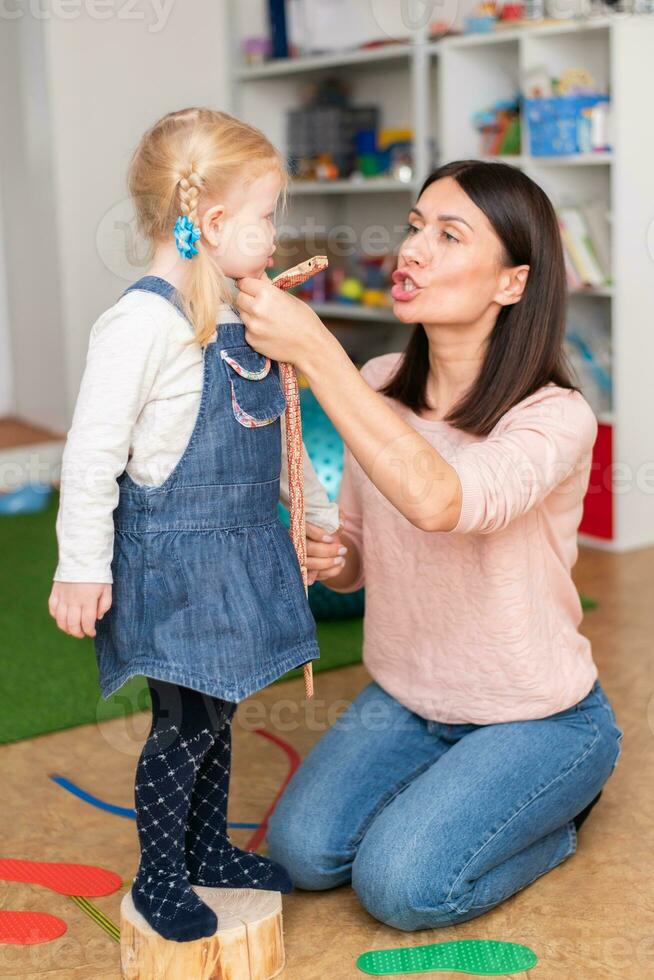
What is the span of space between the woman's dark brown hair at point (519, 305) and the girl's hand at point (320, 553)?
246 millimetres

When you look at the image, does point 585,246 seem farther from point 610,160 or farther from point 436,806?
point 436,806

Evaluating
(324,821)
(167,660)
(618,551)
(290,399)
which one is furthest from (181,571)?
(618,551)

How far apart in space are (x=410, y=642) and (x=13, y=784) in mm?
756

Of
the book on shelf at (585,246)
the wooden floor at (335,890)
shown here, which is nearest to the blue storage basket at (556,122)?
the book on shelf at (585,246)

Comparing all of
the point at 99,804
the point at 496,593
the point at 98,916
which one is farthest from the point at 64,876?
the point at 496,593

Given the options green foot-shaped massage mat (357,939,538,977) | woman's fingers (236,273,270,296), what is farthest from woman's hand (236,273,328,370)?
green foot-shaped massage mat (357,939,538,977)

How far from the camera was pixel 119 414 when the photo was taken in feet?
4.40

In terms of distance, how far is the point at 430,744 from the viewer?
1.77 metres

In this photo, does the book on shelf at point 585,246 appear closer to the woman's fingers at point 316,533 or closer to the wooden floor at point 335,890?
the wooden floor at point 335,890

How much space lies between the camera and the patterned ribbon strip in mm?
1476

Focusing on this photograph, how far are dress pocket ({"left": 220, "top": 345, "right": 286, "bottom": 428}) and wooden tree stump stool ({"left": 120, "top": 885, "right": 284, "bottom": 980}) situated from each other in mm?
572

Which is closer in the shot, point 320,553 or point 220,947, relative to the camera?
point 220,947

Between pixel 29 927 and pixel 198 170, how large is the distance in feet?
3.22

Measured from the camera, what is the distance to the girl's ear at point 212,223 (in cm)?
137
